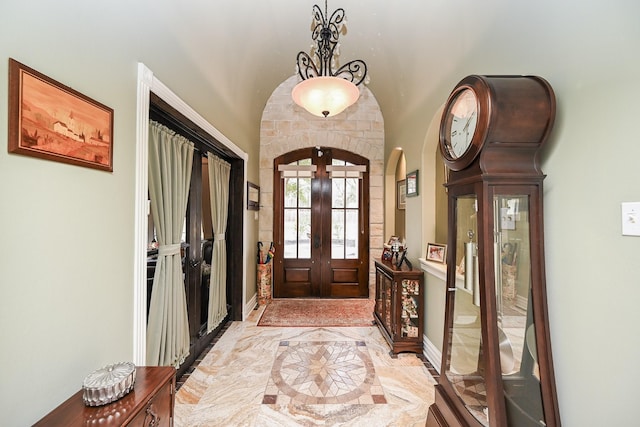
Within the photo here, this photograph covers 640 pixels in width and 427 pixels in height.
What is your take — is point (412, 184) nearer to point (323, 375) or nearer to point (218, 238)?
point (323, 375)

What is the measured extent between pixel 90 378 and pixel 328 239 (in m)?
3.56

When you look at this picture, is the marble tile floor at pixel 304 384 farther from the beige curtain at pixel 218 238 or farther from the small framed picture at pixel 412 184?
the small framed picture at pixel 412 184

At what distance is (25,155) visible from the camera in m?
0.88

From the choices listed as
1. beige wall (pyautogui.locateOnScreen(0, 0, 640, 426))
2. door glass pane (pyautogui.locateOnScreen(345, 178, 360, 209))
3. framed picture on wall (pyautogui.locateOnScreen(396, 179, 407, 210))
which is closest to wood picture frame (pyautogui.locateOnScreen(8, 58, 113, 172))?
beige wall (pyautogui.locateOnScreen(0, 0, 640, 426))

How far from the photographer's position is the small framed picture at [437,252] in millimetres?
2461

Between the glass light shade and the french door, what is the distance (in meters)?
2.37

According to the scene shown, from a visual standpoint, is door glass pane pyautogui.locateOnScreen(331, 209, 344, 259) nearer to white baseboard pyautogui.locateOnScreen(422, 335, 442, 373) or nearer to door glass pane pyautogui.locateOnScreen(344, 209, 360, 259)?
door glass pane pyautogui.locateOnScreen(344, 209, 360, 259)

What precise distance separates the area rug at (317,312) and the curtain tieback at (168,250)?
172cm

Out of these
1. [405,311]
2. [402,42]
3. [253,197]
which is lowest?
[405,311]

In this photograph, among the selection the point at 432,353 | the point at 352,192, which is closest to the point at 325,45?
the point at 352,192

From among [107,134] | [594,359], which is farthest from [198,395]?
[594,359]

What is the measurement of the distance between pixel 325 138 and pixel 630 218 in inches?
147

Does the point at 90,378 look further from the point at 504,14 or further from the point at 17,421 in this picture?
the point at 504,14

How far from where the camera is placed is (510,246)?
120 centimetres
